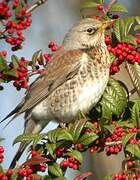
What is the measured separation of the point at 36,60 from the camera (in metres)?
5.38

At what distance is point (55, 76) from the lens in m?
5.94

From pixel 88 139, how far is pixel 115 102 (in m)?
0.45

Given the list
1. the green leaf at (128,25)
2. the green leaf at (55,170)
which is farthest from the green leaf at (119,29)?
the green leaf at (55,170)

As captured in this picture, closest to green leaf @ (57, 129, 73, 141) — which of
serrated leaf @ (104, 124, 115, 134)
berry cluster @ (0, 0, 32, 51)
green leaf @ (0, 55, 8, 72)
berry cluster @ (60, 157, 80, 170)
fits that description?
berry cluster @ (60, 157, 80, 170)

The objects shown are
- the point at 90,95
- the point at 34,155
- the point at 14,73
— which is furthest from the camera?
the point at 90,95

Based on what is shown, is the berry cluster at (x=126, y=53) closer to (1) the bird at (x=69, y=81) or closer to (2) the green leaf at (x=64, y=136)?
(1) the bird at (x=69, y=81)

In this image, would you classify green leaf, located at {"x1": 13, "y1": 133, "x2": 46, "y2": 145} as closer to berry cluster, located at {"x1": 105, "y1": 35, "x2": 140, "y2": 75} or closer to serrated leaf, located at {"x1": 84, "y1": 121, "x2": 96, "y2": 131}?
serrated leaf, located at {"x1": 84, "y1": 121, "x2": 96, "y2": 131}

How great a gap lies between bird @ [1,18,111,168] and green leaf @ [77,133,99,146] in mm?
822

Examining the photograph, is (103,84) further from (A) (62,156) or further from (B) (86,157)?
(B) (86,157)

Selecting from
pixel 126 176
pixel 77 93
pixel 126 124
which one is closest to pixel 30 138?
pixel 126 124

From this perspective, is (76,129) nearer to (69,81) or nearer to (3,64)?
(3,64)

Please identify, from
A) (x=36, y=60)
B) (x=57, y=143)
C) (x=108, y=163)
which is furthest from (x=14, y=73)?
(x=108, y=163)

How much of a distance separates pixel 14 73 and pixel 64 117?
880mm

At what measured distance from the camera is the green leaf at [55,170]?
15.2 feet
